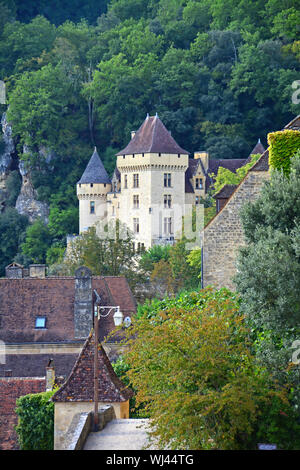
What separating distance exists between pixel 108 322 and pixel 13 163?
66.2 metres

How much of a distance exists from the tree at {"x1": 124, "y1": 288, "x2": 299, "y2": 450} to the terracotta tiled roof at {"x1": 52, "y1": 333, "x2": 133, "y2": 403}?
64.8 inches

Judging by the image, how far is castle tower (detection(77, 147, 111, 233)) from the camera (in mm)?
92375

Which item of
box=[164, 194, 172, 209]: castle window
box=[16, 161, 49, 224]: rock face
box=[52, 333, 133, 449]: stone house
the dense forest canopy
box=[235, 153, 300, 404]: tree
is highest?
the dense forest canopy

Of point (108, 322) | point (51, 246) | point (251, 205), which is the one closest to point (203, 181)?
point (51, 246)

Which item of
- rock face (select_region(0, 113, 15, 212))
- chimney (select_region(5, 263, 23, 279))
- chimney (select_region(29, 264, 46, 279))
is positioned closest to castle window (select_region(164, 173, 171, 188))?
rock face (select_region(0, 113, 15, 212))

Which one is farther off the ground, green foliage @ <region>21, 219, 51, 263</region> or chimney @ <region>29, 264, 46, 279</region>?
green foliage @ <region>21, 219, 51, 263</region>

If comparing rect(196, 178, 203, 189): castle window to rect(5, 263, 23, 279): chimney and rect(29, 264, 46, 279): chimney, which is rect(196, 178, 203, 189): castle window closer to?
rect(29, 264, 46, 279): chimney

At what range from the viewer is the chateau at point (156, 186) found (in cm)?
8494

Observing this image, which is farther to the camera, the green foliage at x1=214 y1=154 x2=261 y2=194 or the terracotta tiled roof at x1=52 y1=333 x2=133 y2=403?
the green foliage at x1=214 y1=154 x2=261 y2=194

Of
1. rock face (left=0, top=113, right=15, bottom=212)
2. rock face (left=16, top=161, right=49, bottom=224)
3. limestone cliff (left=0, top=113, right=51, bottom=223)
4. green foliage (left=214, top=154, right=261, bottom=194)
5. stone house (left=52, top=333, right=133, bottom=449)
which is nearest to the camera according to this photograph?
stone house (left=52, top=333, right=133, bottom=449)

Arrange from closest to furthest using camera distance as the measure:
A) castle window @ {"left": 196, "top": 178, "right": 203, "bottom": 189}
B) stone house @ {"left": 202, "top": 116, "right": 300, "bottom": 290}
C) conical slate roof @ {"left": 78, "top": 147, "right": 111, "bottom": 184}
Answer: stone house @ {"left": 202, "top": 116, "right": 300, "bottom": 290}
castle window @ {"left": 196, "top": 178, "right": 203, "bottom": 189}
conical slate roof @ {"left": 78, "top": 147, "right": 111, "bottom": 184}

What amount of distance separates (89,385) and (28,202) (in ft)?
263

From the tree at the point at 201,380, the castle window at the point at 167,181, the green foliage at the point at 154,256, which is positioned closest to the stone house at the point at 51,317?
the tree at the point at 201,380

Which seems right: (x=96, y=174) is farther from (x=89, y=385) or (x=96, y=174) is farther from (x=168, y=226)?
(x=89, y=385)
